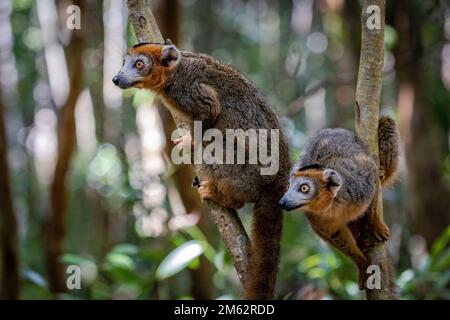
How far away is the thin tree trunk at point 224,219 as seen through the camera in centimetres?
461

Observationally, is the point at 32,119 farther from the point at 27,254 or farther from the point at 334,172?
the point at 334,172

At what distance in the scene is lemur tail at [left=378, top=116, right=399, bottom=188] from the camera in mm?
5457

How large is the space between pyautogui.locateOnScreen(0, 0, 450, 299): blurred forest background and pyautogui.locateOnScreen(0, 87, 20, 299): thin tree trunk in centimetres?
2

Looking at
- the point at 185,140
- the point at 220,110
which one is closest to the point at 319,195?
the point at 220,110

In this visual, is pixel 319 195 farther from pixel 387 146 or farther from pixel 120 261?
pixel 120 261

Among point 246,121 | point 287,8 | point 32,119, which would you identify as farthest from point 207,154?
point 32,119

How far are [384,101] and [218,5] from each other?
524cm

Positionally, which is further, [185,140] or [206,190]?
[185,140]

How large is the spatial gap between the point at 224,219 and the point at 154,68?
1.46 meters

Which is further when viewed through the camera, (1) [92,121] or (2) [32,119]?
(2) [32,119]

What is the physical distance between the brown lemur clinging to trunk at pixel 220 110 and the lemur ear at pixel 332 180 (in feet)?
1.66

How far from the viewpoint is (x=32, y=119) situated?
19.2 meters

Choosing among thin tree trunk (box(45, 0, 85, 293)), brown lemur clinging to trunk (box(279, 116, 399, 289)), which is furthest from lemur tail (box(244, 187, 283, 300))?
thin tree trunk (box(45, 0, 85, 293))

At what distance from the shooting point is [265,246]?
4973 mm
